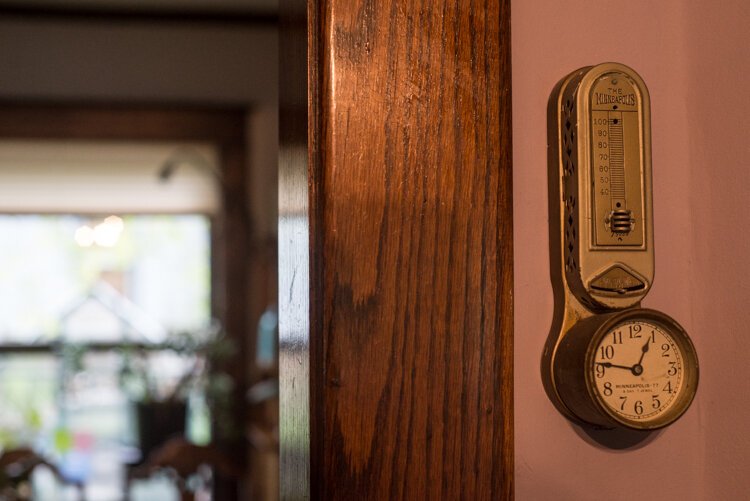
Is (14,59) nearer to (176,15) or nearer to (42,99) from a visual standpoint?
(42,99)

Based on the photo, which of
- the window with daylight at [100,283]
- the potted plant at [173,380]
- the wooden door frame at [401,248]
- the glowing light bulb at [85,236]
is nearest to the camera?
the wooden door frame at [401,248]

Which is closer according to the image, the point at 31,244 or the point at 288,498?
the point at 288,498

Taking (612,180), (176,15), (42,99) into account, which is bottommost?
(612,180)

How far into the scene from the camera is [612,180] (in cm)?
53

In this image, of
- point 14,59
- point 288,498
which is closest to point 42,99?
point 14,59

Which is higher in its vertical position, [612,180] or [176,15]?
[176,15]

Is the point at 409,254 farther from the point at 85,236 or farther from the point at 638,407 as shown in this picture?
the point at 85,236

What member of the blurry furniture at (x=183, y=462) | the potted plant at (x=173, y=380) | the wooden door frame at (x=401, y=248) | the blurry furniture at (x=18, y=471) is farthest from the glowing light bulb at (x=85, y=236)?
the wooden door frame at (x=401, y=248)

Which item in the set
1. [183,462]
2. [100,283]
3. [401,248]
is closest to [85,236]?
[100,283]

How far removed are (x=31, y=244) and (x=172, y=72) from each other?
1013 mm

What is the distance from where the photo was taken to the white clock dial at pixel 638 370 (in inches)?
20.4

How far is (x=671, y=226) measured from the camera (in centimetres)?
57

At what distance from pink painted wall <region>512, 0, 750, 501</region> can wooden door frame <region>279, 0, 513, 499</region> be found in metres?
0.04

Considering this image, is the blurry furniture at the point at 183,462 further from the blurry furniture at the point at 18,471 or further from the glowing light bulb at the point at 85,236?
the glowing light bulb at the point at 85,236
